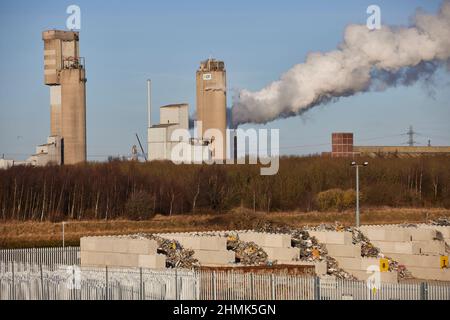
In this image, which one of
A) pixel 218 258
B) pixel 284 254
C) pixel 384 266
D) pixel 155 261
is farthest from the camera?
pixel 284 254

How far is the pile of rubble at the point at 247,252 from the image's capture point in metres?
36.6

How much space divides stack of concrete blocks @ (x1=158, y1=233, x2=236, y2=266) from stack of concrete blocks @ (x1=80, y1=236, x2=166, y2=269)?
224 cm

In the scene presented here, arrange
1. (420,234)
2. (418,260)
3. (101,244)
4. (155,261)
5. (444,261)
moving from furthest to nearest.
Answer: (420,234) → (418,260) → (444,261) → (101,244) → (155,261)

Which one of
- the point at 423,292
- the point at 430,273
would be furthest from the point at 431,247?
the point at 423,292

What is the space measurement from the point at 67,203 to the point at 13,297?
163 feet

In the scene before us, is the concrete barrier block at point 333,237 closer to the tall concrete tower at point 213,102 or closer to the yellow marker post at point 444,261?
the yellow marker post at point 444,261

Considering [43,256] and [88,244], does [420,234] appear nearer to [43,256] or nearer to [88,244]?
[88,244]

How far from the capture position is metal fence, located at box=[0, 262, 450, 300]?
2464 centimetres

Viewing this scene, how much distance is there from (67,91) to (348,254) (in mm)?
65861

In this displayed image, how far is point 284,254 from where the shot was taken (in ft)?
121

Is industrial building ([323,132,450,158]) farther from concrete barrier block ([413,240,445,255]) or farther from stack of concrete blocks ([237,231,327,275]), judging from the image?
stack of concrete blocks ([237,231,327,275])

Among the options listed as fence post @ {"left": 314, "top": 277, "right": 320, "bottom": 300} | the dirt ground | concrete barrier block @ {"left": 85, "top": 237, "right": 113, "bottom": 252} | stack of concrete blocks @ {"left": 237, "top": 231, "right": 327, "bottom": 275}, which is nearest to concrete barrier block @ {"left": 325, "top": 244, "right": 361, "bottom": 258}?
stack of concrete blocks @ {"left": 237, "top": 231, "right": 327, "bottom": 275}

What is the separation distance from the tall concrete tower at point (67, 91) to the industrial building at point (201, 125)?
292 inches

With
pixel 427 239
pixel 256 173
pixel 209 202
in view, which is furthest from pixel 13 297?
pixel 256 173
